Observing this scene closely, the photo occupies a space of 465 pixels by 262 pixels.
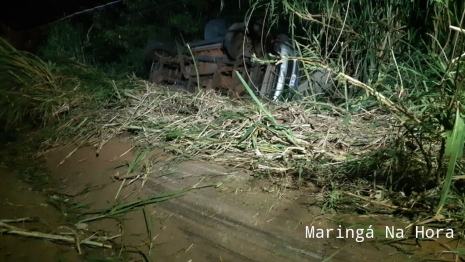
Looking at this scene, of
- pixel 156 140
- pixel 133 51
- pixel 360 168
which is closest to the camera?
pixel 360 168

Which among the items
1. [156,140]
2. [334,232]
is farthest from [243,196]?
[156,140]

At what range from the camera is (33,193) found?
188 cm

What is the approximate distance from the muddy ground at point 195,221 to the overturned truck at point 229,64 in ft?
5.56

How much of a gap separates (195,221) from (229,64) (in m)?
2.77

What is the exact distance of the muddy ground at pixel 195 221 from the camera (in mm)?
1294

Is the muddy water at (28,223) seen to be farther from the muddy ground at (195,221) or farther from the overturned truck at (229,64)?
the overturned truck at (229,64)

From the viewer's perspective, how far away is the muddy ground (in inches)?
50.9

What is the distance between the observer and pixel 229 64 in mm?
Result: 4066

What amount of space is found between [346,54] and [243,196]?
1.51 metres

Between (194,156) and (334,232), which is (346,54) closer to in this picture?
(194,156)

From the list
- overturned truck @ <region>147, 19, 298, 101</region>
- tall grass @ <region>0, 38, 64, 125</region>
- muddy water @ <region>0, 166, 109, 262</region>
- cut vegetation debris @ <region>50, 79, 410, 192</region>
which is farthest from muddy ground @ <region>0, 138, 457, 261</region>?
overturned truck @ <region>147, 19, 298, 101</region>

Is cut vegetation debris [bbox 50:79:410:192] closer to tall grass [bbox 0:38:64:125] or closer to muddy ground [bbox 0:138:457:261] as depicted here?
muddy ground [bbox 0:138:457:261]

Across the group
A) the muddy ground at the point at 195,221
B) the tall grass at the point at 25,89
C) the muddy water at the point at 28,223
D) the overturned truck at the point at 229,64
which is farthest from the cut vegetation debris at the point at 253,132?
the overturned truck at the point at 229,64

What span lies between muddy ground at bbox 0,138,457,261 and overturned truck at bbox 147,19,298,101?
66.8 inches
